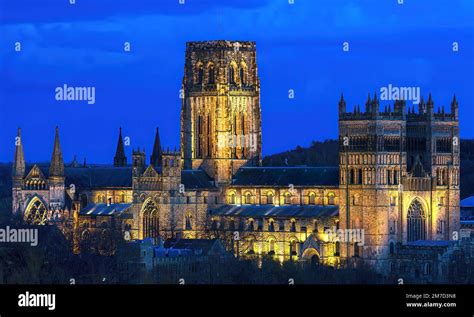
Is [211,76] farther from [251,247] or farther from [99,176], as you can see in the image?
[251,247]

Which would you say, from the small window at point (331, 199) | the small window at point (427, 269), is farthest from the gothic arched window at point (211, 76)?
the small window at point (427, 269)

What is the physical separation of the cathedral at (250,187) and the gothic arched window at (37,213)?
0.07 meters

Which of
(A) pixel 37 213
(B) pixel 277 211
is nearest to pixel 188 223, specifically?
(B) pixel 277 211

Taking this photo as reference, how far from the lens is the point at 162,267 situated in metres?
140

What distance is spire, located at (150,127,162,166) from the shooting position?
169100mm

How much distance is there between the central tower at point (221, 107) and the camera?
16075 cm

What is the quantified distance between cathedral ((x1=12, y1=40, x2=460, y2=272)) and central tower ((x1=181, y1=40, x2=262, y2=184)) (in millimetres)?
70

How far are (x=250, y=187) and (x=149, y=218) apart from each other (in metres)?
7.22

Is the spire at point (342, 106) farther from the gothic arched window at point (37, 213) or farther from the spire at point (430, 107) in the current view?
the gothic arched window at point (37, 213)

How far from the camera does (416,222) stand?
5910 inches

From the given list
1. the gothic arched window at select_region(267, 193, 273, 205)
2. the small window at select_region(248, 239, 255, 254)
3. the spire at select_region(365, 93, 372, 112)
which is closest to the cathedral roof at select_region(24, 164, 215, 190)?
the gothic arched window at select_region(267, 193, 273, 205)

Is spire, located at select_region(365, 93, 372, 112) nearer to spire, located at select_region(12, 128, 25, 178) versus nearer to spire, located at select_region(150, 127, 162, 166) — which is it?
spire, located at select_region(150, 127, 162, 166)
